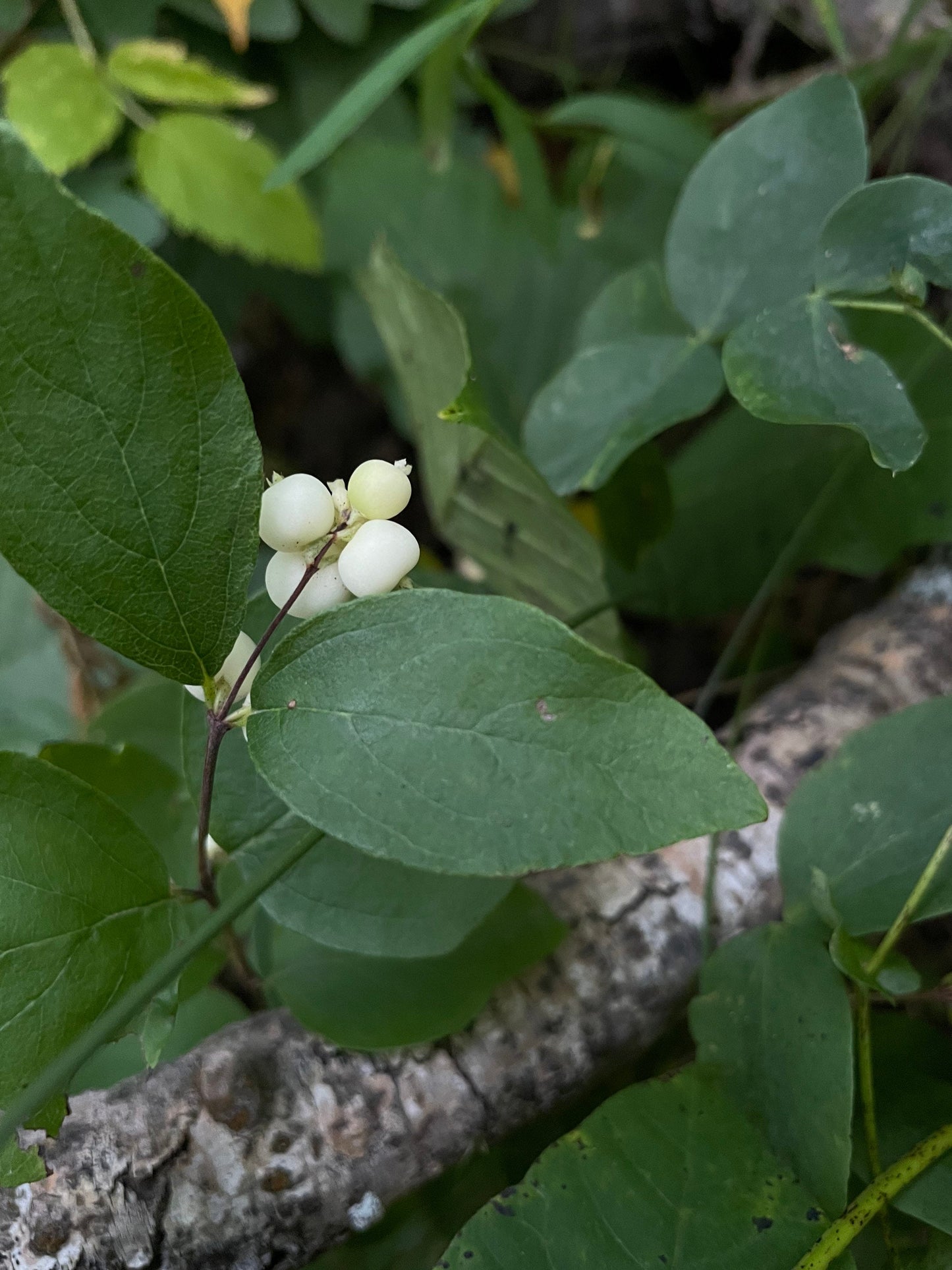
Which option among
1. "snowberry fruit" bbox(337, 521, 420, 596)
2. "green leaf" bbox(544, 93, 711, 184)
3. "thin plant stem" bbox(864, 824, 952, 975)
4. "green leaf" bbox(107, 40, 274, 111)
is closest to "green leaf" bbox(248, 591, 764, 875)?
"snowberry fruit" bbox(337, 521, 420, 596)

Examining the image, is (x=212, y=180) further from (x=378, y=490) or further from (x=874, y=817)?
(x=874, y=817)

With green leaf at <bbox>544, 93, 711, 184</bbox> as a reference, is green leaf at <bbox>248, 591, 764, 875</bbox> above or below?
below

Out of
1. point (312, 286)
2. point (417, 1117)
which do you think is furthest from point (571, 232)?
point (417, 1117)

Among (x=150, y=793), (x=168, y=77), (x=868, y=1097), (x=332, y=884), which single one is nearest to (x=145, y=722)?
(x=150, y=793)

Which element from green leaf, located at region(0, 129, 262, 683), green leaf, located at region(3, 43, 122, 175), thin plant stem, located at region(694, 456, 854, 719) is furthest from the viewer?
green leaf, located at region(3, 43, 122, 175)

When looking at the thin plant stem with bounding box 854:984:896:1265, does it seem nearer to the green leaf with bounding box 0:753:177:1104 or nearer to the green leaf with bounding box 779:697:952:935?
the green leaf with bounding box 779:697:952:935

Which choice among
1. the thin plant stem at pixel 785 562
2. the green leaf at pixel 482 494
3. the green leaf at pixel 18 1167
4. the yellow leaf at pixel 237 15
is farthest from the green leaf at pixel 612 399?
the yellow leaf at pixel 237 15
